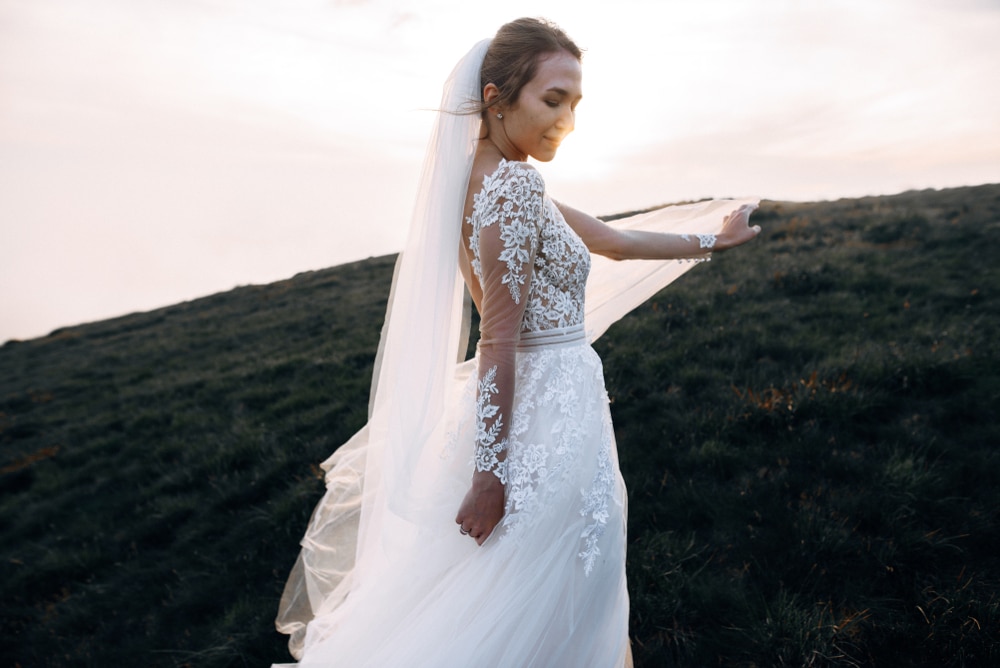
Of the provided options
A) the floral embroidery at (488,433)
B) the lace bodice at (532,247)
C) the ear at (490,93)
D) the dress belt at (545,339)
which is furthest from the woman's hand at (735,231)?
the floral embroidery at (488,433)

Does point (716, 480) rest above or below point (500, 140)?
below

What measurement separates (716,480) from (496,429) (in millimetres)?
2848

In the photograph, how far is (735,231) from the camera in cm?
318

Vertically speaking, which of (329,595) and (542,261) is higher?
(542,261)

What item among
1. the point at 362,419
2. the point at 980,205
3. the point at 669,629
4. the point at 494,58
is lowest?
the point at 669,629

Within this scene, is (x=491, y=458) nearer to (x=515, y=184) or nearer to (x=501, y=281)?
(x=501, y=281)

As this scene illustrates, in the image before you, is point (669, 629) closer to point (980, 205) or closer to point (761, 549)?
point (761, 549)

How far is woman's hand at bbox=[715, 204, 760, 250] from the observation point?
313 centimetres

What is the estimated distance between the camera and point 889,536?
11.5ft

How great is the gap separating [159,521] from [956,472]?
7.20m

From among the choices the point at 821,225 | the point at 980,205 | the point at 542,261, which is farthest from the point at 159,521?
the point at 980,205

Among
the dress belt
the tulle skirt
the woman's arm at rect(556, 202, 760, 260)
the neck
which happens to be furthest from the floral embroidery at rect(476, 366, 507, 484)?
the woman's arm at rect(556, 202, 760, 260)

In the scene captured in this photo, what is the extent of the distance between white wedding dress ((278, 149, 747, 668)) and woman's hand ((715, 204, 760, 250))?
4.00 ft

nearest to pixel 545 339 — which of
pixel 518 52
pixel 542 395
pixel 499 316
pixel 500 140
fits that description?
pixel 542 395
